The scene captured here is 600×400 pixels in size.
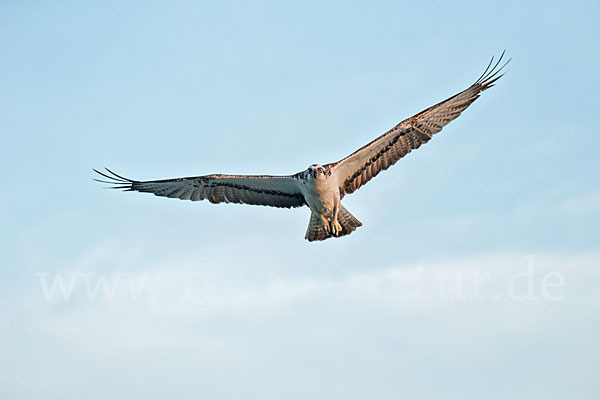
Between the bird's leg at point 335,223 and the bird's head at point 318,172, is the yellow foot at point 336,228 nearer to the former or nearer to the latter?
the bird's leg at point 335,223

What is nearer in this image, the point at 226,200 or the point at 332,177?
the point at 332,177

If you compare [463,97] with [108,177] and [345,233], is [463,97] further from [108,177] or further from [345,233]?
[108,177]

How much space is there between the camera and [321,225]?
18.5 metres

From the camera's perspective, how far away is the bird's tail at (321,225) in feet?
60.4

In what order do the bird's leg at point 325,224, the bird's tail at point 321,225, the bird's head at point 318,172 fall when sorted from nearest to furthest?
the bird's head at point 318,172
the bird's leg at point 325,224
the bird's tail at point 321,225

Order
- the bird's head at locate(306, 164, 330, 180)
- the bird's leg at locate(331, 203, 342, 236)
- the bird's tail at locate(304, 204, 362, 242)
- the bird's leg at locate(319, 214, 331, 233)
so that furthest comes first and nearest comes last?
the bird's tail at locate(304, 204, 362, 242) < the bird's leg at locate(319, 214, 331, 233) < the bird's leg at locate(331, 203, 342, 236) < the bird's head at locate(306, 164, 330, 180)

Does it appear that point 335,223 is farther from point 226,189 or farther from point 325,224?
point 226,189

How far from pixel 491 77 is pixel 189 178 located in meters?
6.33

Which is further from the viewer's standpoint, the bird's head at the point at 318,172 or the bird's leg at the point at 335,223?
the bird's leg at the point at 335,223

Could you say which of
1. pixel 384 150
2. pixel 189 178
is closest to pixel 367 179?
pixel 384 150

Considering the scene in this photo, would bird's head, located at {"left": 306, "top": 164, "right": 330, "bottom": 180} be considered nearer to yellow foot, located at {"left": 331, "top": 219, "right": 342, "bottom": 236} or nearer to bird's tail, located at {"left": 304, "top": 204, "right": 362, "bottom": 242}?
bird's tail, located at {"left": 304, "top": 204, "right": 362, "bottom": 242}

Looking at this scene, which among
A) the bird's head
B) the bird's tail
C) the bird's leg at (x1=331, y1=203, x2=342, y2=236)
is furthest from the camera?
the bird's tail

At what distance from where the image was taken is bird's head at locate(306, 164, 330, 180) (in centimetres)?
1741

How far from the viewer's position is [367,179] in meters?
18.3
